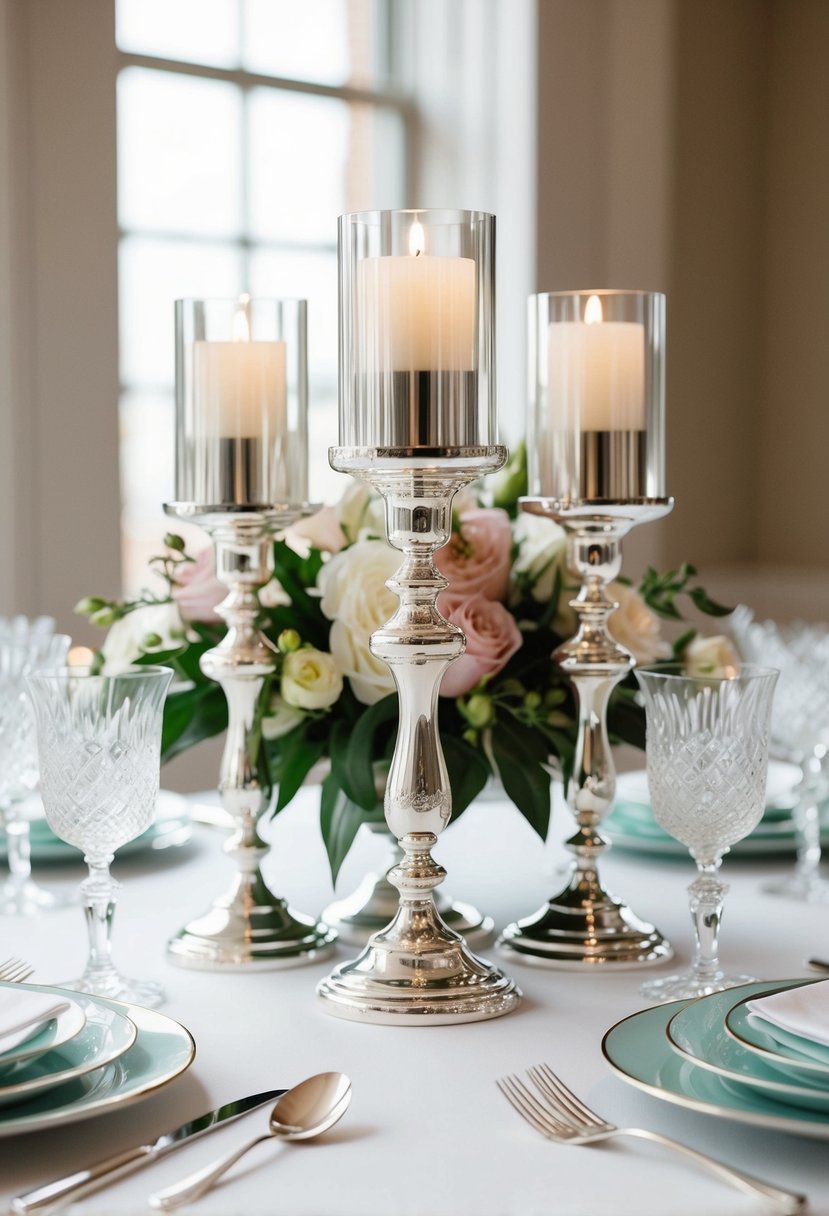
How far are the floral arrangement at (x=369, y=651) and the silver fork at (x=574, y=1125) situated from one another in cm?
30

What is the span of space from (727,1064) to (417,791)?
290mm

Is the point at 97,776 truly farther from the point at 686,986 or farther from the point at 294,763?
the point at 686,986

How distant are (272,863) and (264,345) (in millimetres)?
517

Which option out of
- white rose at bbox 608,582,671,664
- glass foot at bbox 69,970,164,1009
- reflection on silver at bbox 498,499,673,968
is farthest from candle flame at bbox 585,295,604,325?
glass foot at bbox 69,970,164,1009

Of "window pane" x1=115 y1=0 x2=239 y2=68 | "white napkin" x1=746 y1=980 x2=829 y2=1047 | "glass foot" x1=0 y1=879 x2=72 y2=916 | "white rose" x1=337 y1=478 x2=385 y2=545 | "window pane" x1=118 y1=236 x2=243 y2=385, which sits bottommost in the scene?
"glass foot" x1=0 y1=879 x2=72 y2=916

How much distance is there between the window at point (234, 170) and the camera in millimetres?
2926

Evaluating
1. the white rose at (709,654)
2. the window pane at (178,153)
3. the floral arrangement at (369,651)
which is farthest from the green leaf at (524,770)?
the window pane at (178,153)

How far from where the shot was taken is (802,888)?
128 cm

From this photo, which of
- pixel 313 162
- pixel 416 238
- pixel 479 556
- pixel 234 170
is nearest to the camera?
pixel 416 238

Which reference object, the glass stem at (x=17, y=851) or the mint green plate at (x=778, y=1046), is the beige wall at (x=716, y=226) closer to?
the glass stem at (x=17, y=851)

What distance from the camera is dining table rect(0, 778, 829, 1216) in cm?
69

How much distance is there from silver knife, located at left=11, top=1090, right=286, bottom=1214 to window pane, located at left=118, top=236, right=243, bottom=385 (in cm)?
223

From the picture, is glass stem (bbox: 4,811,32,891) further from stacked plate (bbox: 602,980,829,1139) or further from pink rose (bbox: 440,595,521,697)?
stacked plate (bbox: 602,980,829,1139)

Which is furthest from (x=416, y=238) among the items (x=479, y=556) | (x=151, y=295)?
(x=151, y=295)
